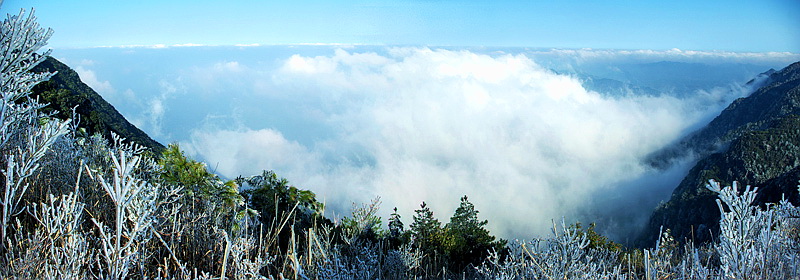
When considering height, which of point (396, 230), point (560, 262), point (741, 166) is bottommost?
point (396, 230)

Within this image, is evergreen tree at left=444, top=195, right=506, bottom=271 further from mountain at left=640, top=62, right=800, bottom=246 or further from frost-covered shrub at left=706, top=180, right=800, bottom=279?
mountain at left=640, top=62, right=800, bottom=246

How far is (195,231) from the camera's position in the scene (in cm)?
344

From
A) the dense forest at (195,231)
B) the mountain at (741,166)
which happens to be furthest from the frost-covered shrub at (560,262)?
the mountain at (741,166)

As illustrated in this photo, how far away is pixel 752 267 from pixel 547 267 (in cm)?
109

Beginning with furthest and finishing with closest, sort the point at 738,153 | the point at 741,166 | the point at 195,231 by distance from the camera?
the point at 738,153 < the point at 741,166 < the point at 195,231

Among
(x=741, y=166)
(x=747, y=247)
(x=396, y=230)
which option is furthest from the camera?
(x=741, y=166)

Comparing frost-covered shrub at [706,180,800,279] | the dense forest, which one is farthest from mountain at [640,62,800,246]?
the dense forest

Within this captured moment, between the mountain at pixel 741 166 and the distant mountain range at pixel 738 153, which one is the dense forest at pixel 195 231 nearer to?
the distant mountain range at pixel 738 153

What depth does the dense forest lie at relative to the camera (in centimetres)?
248

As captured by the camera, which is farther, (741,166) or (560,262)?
(741,166)

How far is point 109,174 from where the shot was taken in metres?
4.46

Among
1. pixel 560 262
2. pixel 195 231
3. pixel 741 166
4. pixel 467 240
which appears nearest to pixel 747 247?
pixel 560 262

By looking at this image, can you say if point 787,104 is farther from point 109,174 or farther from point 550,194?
point 550,194

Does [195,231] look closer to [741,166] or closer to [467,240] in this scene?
[467,240]
